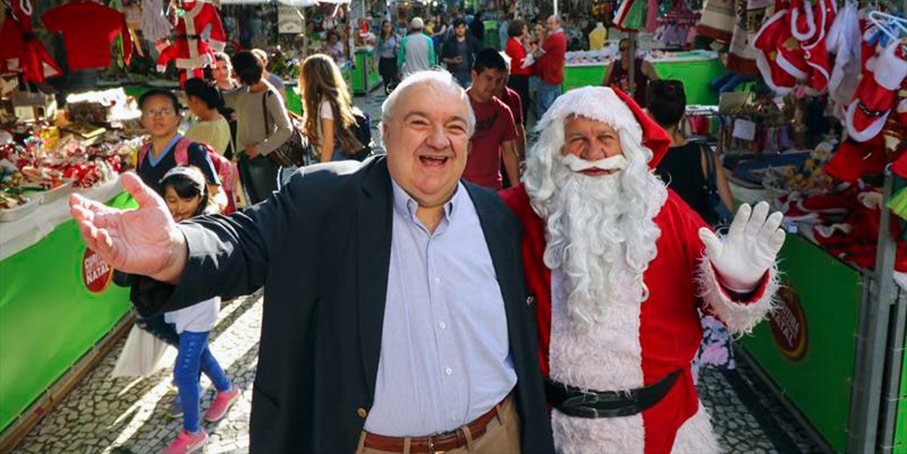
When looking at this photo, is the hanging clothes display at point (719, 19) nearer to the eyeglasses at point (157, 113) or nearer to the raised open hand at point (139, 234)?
the eyeglasses at point (157, 113)

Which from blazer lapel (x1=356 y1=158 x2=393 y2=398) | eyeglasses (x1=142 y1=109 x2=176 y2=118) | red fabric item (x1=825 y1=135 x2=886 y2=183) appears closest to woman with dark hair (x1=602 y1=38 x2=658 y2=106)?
red fabric item (x1=825 y1=135 x2=886 y2=183)

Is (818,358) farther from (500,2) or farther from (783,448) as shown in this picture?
(500,2)

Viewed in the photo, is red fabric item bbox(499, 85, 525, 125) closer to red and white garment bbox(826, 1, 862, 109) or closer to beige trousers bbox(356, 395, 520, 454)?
red and white garment bbox(826, 1, 862, 109)

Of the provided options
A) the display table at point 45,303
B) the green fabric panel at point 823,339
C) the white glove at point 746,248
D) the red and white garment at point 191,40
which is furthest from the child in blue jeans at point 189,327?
the red and white garment at point 191,40

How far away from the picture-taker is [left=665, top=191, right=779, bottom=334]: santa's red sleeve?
212cm

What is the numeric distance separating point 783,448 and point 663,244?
2.10 metres

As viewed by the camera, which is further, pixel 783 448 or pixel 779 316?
pixel 779 316

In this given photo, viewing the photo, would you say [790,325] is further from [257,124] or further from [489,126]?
[257,124]

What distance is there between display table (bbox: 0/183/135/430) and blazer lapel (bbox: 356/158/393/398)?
9.36 feet

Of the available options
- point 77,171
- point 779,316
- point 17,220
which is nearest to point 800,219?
point 779,316

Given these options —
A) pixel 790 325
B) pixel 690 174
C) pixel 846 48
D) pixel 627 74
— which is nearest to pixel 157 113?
pixel 690 174

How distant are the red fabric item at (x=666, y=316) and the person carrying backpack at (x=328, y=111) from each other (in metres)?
3.21

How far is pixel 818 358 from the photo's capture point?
3.67m

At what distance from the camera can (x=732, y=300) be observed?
2139 mm
